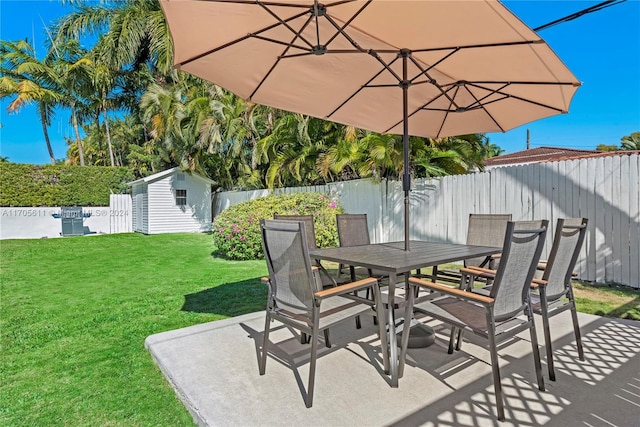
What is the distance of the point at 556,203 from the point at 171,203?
46.3 ft

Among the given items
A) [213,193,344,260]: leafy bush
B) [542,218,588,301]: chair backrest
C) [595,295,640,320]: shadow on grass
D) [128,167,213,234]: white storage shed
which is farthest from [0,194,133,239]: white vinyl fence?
[595,295,640,320]: shadow on grass

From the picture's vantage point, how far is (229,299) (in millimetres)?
5000

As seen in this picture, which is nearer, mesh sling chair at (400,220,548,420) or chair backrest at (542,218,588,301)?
mesh sling chair at (400,220,548,420)

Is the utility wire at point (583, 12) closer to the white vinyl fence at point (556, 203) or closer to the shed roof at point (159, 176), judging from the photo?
the white vinyl fence at point (556, 203)

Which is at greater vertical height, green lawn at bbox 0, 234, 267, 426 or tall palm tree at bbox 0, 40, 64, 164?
tall palm tree at bbox 0, 40, 64, 164

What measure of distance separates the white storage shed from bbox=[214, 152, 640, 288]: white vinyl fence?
404 inches

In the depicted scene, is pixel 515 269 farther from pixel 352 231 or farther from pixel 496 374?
pixel 352 231

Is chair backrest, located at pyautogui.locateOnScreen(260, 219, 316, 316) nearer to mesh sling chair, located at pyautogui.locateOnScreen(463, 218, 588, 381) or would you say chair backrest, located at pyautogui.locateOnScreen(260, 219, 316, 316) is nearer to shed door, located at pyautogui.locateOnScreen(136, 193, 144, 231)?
mesh sling chair, located at pyautogui.locateOnScreen(463, 218, 588, 381)

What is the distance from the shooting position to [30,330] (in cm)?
393

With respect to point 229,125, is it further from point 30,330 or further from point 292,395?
point 292,395

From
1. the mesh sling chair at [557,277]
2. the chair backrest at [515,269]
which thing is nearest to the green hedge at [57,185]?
the mesh sling chair at [557,277]

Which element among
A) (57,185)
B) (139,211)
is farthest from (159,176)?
(57,185)

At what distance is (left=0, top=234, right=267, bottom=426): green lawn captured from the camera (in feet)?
7.77

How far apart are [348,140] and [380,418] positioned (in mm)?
7085
